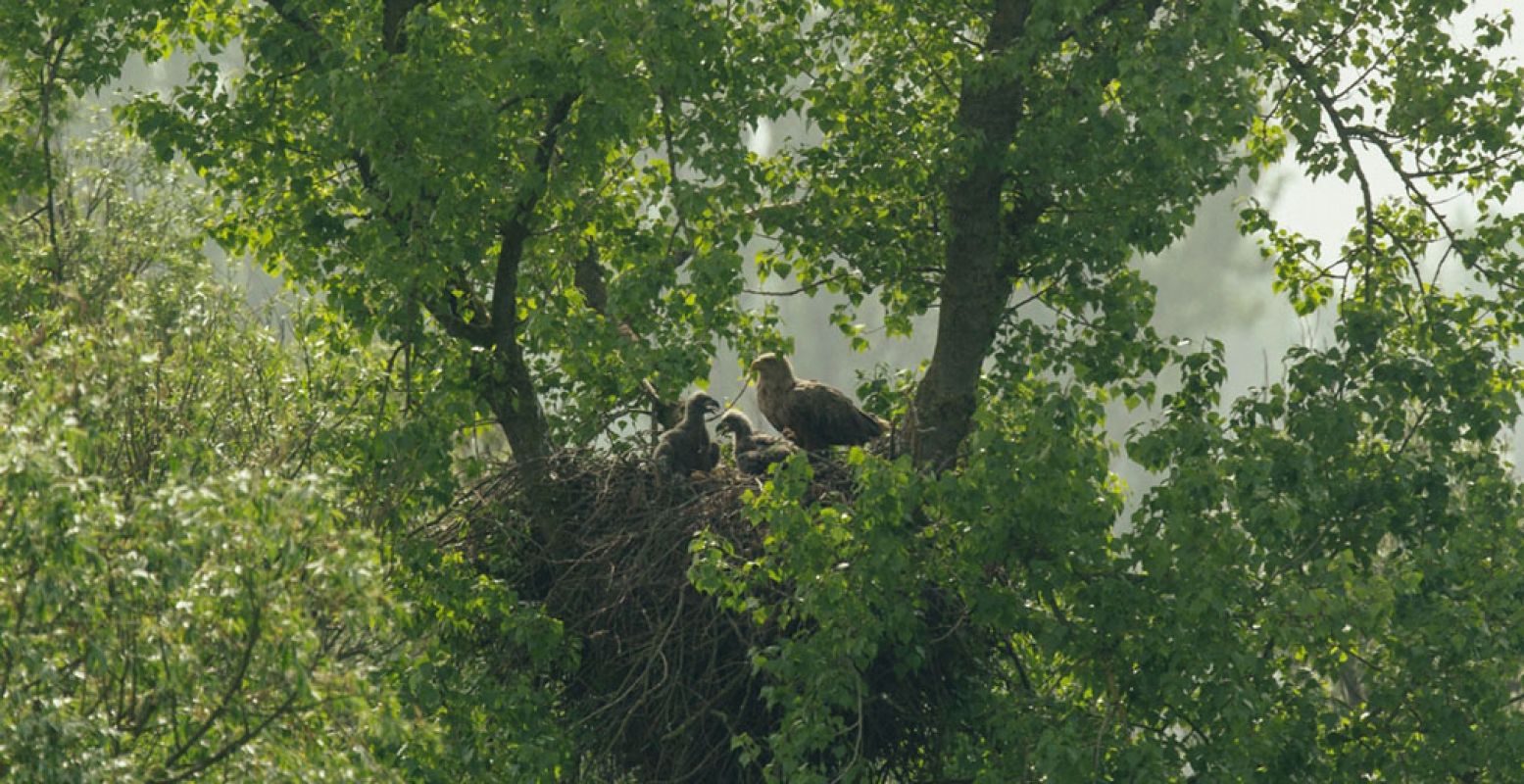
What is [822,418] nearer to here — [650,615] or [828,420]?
[828,420]

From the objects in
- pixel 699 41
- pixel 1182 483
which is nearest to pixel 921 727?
pixel 1182 483

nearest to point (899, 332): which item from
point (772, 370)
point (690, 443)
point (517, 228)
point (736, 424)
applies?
point (772, 370)

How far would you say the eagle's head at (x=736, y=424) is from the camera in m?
13.5

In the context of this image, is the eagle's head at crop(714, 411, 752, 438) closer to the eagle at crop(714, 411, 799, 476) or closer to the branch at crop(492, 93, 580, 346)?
the eagle at crop(714, 411, 799, 476)

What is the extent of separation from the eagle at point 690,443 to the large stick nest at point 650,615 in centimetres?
33

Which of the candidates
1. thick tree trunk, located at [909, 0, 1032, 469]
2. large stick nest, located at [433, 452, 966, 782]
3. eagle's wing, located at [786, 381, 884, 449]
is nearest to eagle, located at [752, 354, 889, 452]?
eagle's wing, located at [786, 381, 884, 449]

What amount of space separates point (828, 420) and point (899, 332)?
1010 millimetres

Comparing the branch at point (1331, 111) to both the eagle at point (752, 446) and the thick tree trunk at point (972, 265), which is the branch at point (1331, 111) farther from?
the eagle at point (752, 446)

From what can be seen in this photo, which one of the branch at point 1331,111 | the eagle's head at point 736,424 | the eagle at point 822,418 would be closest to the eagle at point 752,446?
the eagle's head at point 736,424

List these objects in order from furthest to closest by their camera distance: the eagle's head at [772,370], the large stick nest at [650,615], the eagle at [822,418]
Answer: the eagle's head at [772,370] → the eagle at [822,418] → the large stick nest at [650,615]

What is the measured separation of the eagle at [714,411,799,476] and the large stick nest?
0.45 m

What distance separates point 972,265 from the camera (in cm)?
1298

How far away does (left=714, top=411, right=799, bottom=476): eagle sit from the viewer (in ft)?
41.7

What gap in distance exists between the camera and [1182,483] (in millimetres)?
10602
